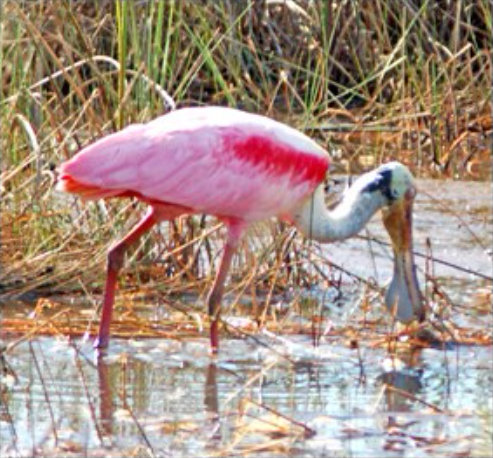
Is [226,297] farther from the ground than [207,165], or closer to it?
closer to it

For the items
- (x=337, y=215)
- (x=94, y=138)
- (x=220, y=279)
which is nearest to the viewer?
(x=220, y=279)

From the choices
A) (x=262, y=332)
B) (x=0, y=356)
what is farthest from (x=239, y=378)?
(x=0, y=356)

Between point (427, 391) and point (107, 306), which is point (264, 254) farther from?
point (427, 391)

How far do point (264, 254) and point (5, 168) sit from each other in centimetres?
116

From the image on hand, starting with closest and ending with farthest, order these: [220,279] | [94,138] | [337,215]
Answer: [220,279], [337,215], [94,138]

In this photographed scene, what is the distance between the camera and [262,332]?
22.9 feet

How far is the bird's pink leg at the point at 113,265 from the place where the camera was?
22.3 ft

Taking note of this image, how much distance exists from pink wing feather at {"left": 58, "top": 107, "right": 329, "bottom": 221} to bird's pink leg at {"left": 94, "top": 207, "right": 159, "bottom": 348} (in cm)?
18

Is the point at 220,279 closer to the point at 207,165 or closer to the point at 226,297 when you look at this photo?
the point at 207,165

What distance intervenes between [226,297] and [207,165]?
0.81 m

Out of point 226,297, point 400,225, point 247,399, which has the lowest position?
point 226,297

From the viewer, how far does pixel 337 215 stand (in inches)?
299

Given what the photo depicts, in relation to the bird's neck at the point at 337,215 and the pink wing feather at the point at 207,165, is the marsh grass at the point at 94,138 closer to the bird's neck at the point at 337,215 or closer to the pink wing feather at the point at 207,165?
the bird's neck at the point at 337,215

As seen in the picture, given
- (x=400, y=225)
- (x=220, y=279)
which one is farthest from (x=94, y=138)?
(x=400, y=225)
